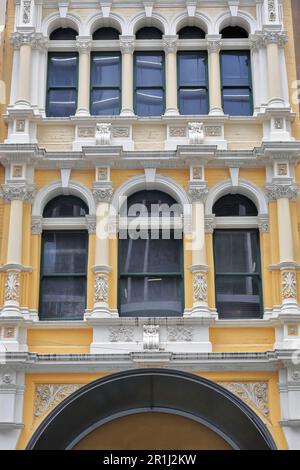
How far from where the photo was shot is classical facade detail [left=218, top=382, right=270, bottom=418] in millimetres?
15273

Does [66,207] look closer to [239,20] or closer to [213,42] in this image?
[213,42]

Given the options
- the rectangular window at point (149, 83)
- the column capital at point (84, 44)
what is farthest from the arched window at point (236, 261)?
the column capital at point (84, 44)

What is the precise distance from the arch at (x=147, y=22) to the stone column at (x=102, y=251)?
386 centimetres

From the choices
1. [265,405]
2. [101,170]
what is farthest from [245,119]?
[265,405]

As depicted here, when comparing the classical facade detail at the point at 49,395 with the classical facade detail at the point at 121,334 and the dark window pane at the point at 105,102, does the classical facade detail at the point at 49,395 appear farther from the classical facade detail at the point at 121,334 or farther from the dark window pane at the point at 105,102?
the dark window pane at the point at 105,102

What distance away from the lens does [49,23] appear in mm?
18609

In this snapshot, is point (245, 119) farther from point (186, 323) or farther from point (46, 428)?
point (46, 428)

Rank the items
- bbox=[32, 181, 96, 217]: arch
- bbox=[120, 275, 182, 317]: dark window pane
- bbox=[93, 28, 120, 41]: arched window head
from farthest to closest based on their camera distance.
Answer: bbox=[93, 28, 120, 41]: arched window head → bbox=[32, 181, 96, 217]: arch → bbox=[120, 275, 182, 317]: dark window pane

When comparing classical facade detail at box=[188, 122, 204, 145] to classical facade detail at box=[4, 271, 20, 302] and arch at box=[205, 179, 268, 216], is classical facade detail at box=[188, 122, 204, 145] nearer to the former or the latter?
arch at box=[205, 179, 268, 216]

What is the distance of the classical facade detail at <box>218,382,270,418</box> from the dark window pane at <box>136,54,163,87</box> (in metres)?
6.68

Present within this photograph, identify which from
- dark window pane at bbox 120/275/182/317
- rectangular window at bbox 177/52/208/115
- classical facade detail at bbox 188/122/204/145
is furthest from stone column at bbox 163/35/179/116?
dark window pane at bbox 120/275/182/317

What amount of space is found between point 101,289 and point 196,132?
12.7 feet

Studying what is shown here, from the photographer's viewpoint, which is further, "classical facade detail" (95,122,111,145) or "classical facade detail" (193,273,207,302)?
"classical facade detail" (95,122,111,145)

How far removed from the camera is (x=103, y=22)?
18688 mm
